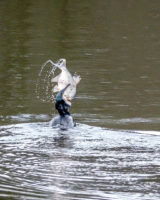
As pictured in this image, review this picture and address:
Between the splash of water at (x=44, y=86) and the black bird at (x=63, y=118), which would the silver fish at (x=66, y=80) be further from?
the splash of water at (x=44, y=86)

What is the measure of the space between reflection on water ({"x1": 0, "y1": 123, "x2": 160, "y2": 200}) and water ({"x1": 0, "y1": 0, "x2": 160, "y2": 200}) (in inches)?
0.4

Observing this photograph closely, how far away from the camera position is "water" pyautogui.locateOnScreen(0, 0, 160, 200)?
9102 mm

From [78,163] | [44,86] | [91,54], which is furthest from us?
[91,54]

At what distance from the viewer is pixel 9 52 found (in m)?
21.5

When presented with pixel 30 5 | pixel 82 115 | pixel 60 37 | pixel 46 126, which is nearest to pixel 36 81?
pixel 82 115

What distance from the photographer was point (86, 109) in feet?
47.4

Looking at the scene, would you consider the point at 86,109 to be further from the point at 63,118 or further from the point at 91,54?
the point at 91,54

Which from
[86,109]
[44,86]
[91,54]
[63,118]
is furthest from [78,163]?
[91,54]

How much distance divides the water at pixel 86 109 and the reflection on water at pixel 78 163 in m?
0.01

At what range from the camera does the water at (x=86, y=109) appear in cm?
910

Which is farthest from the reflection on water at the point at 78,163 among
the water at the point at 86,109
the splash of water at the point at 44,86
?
the splash of water at the point at 44,86

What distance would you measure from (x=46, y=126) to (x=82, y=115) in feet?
5.41

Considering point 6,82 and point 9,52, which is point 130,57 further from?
point 6,82

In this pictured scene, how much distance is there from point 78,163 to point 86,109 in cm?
→ 461
